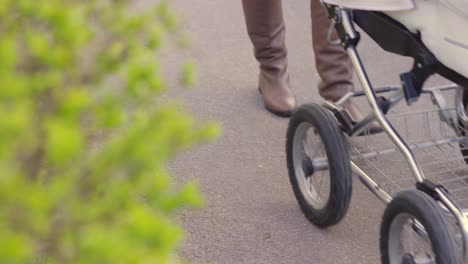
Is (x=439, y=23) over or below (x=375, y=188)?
over

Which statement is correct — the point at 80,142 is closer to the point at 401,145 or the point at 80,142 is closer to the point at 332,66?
the point at 401,145

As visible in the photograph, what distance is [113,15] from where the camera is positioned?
71 centimetres

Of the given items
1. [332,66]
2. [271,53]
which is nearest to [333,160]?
[332,66]

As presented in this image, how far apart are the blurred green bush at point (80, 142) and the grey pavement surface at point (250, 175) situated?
80cm

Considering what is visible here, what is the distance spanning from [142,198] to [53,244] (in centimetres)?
8

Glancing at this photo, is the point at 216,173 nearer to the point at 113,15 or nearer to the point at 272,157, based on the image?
the point at 272,157

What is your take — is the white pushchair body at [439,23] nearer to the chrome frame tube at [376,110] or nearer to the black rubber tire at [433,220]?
the chrome frame tube at [376,110]

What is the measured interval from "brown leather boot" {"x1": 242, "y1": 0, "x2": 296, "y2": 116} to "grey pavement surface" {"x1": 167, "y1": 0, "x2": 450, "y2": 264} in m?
0.07

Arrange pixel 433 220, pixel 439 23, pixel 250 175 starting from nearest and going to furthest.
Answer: pixel 433 220, pixel 439 23, pixel 250 175

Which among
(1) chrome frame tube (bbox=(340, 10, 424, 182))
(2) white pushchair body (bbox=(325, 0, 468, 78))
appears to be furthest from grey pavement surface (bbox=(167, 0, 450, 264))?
(2) white pushchair body (bbox=(325, 0, 468, 78))

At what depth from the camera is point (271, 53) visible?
10.1 feet

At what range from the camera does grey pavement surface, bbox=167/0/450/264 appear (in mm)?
2234

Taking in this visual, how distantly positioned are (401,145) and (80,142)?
1.38m

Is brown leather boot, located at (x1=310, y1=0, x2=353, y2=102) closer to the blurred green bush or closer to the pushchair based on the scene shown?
the pushchair
